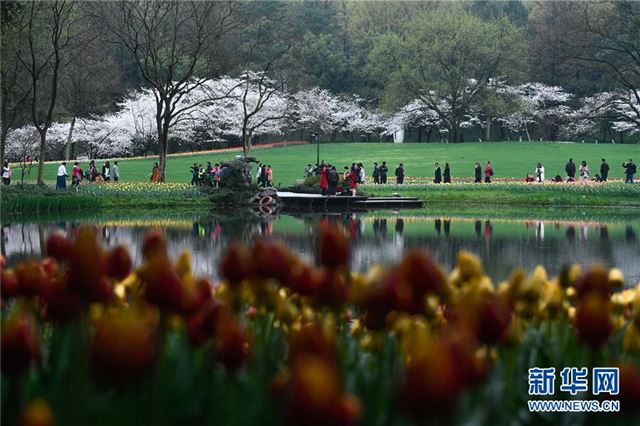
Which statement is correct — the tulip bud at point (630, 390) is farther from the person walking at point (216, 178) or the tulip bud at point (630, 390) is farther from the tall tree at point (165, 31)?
the tall tree at point (165, 31)

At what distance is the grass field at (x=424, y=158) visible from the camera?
5534 centimetres

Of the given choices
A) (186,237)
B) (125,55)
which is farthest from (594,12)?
(186,237)

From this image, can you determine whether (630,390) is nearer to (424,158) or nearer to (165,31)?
(165,31)

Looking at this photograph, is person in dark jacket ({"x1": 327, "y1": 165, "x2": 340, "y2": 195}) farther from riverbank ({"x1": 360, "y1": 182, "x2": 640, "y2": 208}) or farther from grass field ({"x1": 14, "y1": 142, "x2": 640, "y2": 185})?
grass field ({"x1": 14, "y1": 142, "x2": 640, "y2": 185})

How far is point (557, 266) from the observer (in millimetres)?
15797

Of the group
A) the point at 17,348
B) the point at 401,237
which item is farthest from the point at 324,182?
the point at 17,348

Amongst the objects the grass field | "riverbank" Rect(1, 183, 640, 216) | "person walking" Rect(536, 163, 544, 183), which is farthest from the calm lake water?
the grass field

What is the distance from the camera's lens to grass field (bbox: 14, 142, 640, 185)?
5534cm

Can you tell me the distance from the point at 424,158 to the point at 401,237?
3969cm

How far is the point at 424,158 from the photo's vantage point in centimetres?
6178

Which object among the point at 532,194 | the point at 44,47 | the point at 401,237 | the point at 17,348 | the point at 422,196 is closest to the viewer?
the point at 17,348

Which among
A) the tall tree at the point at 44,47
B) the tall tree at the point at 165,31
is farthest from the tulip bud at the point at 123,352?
the tall tree at the point at 165,31

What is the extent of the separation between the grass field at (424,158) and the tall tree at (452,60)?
11.7 feet

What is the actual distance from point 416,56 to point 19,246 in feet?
162
